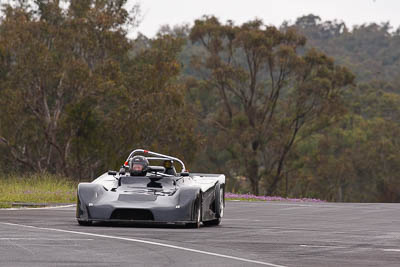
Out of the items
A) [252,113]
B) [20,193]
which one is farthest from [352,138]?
[20,193]

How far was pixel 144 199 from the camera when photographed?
49.2 feet

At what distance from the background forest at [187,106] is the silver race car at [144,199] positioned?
31766mm

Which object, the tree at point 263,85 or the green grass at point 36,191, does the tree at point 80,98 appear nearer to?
the tree at point 263,85

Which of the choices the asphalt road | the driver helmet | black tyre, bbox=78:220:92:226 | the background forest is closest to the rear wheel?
the asphalt road

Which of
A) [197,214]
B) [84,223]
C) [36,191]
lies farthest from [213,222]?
[36,191]

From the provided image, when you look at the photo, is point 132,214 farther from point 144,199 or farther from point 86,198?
point 86,198

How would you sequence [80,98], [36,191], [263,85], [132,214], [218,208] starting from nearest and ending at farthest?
[132,214] < [218,208] < [36,191] < [80,98] < [263,85]

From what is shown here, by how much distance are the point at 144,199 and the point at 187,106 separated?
164 ft

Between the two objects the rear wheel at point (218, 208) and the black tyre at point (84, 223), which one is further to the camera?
the rear wheel at point (218, 208)

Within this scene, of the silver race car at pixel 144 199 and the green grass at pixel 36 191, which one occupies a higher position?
the silver race car at pixel 144 199

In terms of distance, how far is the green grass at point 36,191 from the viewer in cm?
2595

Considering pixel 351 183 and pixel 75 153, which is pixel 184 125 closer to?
pixel 75 153

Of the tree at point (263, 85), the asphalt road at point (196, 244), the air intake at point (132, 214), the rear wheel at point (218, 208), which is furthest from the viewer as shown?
the tree at point (263, 85)

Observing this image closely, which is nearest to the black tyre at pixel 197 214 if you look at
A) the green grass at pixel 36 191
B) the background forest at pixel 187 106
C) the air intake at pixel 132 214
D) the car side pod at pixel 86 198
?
the air intake at pixel 132 214
